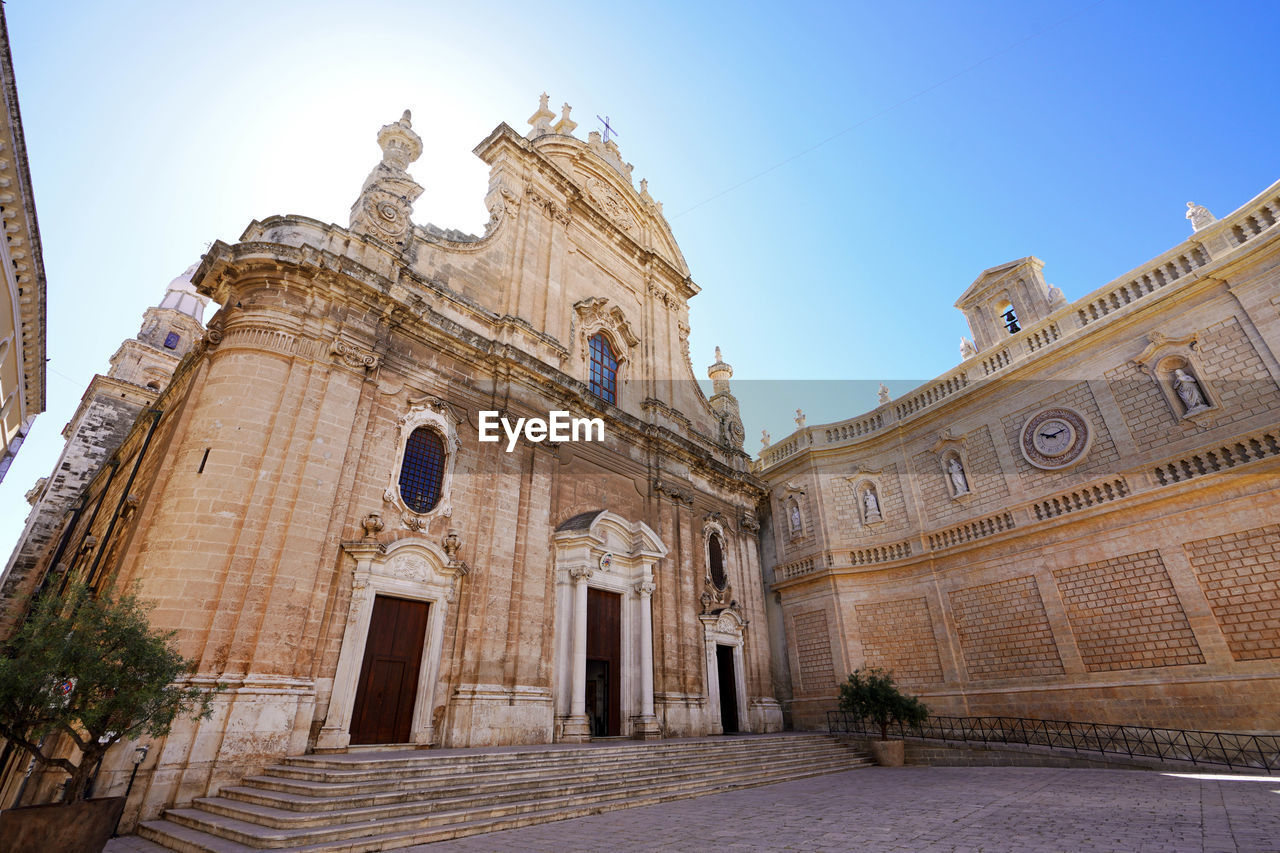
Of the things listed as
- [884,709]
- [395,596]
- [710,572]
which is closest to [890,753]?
[884,709]

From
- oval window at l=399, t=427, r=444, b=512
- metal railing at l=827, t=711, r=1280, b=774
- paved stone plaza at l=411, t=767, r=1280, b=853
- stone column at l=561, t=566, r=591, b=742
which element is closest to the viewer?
paved stone plaza at l=411, t=767, r=1280, b=853

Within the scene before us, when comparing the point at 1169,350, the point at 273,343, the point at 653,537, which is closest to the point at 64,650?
the point at 273,343

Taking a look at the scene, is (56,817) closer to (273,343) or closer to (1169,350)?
(273,343)

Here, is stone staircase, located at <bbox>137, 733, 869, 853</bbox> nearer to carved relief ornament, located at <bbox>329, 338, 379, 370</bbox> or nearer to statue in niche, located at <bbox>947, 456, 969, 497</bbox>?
carved relief ornament, located at <bbox>329, 338, 379, 370</bbox>

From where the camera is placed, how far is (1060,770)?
1124 cm

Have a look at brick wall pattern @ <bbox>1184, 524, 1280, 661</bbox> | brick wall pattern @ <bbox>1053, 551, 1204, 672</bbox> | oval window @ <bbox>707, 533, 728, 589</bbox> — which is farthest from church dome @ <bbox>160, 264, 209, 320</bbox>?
brick wall pattern @ <bbox>1184, 524, 1280, 661</bbox>

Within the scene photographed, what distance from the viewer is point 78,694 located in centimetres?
568

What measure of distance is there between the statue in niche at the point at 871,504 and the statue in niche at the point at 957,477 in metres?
2.37

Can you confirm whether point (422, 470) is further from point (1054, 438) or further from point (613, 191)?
point (1054, 438)

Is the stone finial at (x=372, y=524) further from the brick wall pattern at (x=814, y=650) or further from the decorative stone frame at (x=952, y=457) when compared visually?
the decorative stone frame at (x=952, y=457)

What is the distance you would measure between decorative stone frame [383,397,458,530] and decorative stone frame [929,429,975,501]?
44.8 feet

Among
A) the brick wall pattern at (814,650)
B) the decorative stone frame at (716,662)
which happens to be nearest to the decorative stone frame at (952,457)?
the brick wall pattern at (814,650)

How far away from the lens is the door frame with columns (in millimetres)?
12594

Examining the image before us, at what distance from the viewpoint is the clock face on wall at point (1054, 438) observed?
14.1 metres
